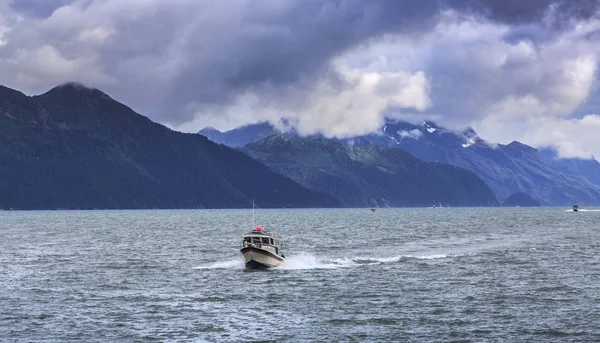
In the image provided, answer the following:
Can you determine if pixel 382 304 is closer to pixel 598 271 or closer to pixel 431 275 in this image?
pixel 431 275

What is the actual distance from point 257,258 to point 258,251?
37.7 inches

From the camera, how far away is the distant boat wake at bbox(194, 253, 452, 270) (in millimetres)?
111250

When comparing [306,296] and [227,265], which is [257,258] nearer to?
[227,265]

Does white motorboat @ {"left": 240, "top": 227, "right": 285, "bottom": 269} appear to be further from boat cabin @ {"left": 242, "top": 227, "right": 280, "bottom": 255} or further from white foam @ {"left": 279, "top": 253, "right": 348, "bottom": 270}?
white foam @ {"left": 279, "top": 253, "right": 348, "bottom": 270}

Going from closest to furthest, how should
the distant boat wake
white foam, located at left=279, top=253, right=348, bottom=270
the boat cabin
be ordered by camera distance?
1. the boat cabin
2. white foam, located at left=279, top=253, right=348, bottom=270
3. the distant boat wake

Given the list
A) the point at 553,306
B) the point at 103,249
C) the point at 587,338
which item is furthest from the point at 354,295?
the point at 103,249

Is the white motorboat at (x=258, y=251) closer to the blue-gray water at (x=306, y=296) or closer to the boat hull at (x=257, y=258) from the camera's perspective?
the boat hull at (x=257, y=258)

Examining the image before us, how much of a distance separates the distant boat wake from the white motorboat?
2.38 m

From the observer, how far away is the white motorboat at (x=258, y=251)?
350 ft

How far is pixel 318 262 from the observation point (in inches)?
4638

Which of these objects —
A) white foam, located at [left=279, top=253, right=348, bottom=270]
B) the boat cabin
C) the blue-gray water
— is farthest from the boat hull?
white foam, located at [left=279, top=253, right=348, bottom=270]

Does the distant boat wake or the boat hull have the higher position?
the boat hull

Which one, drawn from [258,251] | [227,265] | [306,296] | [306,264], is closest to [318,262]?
[306,264]

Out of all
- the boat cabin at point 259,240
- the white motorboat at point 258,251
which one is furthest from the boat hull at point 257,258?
the boat cabin at point 259,240
